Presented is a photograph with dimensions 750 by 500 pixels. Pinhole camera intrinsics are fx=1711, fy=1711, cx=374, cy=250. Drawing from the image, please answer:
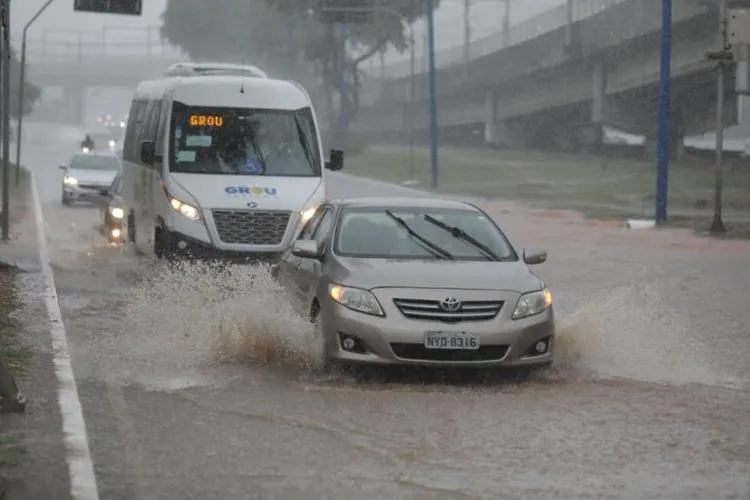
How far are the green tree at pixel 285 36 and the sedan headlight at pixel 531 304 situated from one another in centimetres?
5802

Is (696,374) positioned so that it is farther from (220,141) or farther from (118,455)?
(220,141)

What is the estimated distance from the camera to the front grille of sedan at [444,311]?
40.2ft

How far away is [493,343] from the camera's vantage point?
12.2m

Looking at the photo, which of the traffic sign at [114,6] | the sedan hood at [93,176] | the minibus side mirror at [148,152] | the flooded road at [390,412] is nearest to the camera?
the flooded road at [390,412]

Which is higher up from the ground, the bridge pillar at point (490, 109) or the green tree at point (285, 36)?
the green tree at point (285, 36)

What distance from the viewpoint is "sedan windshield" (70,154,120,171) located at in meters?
47.6

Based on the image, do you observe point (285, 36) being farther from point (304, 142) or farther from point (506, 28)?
point (304, 142)

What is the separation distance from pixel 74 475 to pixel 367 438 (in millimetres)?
2030

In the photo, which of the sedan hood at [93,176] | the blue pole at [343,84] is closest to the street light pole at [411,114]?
the blue pole at [343,84]

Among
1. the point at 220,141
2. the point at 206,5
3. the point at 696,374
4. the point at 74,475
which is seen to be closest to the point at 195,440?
the point at 74,475

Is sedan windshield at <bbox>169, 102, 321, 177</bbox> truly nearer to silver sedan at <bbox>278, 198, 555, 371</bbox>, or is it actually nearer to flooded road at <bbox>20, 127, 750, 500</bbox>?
flooded road at <bbox>20, 127, 750, 500</bbox>

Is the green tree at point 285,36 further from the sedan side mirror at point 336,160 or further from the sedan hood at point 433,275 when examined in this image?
the sedan hood at point 433,275

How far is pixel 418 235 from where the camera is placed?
13664 millimetres

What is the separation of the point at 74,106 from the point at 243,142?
16766 centimetres
